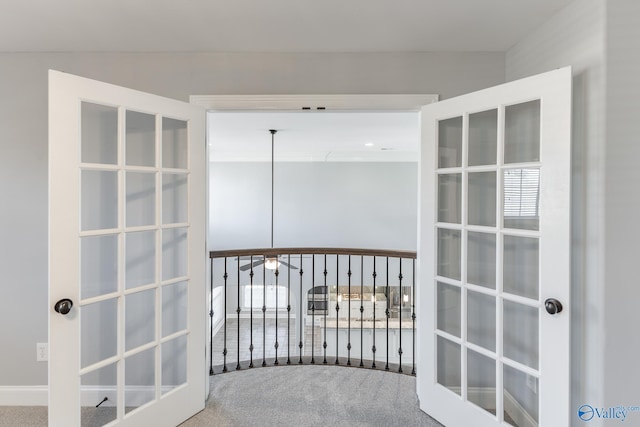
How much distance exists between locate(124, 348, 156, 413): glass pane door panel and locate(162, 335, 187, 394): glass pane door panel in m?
0.07

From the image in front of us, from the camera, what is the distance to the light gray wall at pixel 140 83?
2143 millimetres

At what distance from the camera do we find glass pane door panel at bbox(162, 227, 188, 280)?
196 centimetres

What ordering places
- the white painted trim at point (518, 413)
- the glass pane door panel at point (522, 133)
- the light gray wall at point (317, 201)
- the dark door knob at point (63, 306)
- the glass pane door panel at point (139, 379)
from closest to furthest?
the dark door knob at point (63, 306), the glass pane door panel at point (522, 133), the white painted trim at point (518, 413), the glass pane door panel at point (139, 379), the light gray wall at point (317, 201)

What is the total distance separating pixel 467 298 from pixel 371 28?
1668mm

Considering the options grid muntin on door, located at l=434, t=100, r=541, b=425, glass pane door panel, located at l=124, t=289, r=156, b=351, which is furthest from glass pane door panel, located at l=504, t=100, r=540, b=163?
glass pane door panel, located at l=124, t=289, r=156, b=351

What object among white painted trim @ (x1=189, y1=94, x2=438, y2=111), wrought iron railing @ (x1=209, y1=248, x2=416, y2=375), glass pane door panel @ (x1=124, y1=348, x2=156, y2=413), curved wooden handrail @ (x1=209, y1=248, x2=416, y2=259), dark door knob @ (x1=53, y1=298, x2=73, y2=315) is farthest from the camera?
wrought iron railing @ (x1=209, y1=248, x2=416, y2=375)

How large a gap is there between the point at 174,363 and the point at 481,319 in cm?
190

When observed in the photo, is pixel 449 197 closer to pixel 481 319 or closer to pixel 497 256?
pixel 497 256

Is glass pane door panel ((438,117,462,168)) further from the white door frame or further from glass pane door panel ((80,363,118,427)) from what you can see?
glass pane door panel ((80,363,118,427))

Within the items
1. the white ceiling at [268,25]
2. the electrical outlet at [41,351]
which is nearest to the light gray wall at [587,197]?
the white ceiling at [268,25]

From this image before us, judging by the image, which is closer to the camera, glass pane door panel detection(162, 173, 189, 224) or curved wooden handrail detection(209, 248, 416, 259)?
glass pane door panel detection(162, 173, 189, 224)

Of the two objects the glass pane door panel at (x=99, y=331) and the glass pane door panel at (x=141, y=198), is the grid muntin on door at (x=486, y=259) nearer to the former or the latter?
the glass pane door panel at (x=141, y=198)

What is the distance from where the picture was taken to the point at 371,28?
1850 millimetres

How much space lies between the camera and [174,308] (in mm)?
2023
